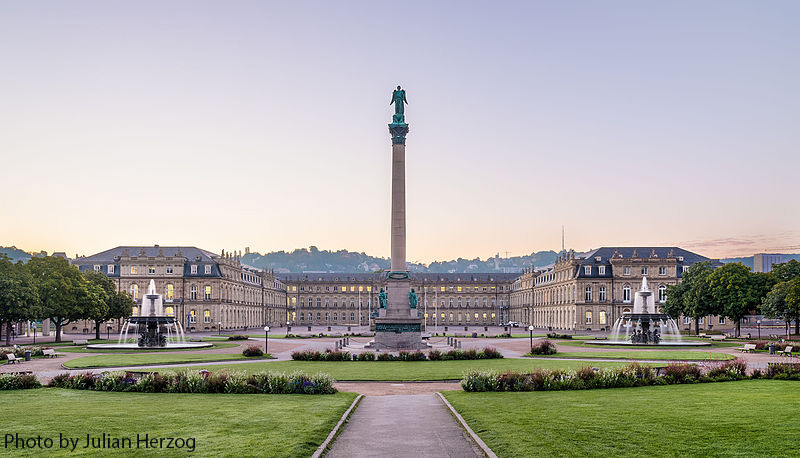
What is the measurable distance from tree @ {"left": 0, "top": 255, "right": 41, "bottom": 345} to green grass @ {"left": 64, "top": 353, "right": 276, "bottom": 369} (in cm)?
2114

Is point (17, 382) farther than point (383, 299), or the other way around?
point (383, 299)

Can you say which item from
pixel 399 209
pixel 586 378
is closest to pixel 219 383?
pixel 586 378

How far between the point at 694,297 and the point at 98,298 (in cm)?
7701

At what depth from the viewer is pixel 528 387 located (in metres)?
28.3

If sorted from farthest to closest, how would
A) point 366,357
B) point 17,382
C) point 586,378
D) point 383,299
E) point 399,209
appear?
point 383,299 → point 399,209 → point 366,357 → point 17,382 → point 586,378

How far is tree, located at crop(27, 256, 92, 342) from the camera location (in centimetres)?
7312

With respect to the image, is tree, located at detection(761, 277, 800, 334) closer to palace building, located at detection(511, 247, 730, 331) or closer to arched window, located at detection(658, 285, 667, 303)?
palace building, located at detection(511, 247, 730, 331)

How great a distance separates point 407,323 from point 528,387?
106ft

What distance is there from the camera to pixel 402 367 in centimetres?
4194

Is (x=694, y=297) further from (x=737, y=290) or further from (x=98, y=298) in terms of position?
(x=98, y=298)

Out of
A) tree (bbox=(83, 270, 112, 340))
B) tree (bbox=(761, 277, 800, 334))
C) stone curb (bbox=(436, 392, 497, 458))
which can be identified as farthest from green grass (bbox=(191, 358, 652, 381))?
tree (bbox=(83, 270, 112, 340))

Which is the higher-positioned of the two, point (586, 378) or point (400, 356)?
point (586, 378)

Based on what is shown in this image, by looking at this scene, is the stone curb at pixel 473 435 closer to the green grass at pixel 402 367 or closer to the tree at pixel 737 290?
the green grass at pixel 402 367

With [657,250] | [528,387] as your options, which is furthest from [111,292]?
[657,250]
